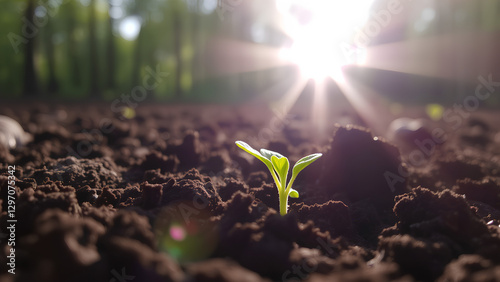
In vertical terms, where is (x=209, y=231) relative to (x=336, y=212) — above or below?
below

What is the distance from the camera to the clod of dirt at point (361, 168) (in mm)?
3027

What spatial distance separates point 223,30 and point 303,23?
50.1 feet

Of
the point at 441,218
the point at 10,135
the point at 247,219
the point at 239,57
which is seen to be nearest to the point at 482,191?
the point at 441,218

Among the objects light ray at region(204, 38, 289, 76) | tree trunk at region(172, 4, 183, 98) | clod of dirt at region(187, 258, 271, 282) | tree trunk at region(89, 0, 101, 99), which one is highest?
light ray at region(204, 38, 289, 76)

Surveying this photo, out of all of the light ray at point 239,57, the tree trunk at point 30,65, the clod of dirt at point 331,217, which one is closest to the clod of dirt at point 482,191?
the clod of dirt at point 331,217

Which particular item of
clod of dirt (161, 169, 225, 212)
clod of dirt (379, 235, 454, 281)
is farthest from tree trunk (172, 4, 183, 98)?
clod of dirt (379, 235, 454, 281)

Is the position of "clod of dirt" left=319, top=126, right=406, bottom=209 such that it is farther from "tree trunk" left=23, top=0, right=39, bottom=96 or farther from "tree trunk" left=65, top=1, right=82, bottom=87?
"tree trunk" left=65, top=1, right=82, bottom=87

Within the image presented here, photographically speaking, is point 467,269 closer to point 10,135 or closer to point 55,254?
point 55,254

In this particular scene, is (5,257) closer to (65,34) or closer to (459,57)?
(459,57)

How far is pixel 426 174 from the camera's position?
372cm

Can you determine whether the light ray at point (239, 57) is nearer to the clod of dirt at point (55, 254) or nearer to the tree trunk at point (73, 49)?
the tree trunk at point (73, 49)

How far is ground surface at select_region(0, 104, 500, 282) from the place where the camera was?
1456 millimetres

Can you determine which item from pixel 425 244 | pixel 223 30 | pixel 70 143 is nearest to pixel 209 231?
pixel 425 244

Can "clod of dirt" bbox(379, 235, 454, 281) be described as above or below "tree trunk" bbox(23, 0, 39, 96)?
below
